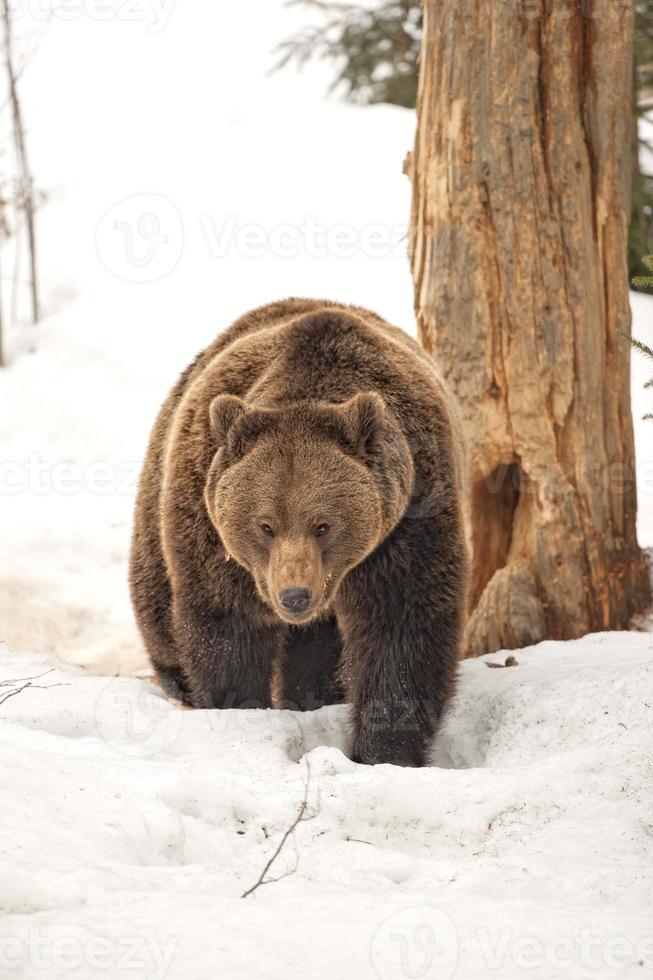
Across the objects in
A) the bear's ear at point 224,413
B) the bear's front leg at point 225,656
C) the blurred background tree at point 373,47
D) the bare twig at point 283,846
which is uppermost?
the blurred background tree at point 373,47

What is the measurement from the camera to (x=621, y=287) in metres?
6.91

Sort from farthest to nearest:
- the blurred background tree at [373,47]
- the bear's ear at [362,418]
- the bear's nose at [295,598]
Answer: the blurred background tree at [373,47] < the bear's ear at [362,418] < the bear's nose at [295,598]

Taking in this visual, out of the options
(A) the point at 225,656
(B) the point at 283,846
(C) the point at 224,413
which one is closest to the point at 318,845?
(B) the point at 283,846

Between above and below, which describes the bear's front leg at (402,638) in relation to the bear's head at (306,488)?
below

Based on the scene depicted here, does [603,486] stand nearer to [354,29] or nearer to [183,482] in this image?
[183,482]

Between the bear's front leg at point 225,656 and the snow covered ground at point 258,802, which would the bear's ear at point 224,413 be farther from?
the snow covered ground at point 258,802

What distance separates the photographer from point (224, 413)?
4.64 meters

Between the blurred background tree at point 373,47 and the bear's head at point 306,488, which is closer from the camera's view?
the bear's head at point 306,488


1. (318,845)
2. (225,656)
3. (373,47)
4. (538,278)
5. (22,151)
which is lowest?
(225,656)

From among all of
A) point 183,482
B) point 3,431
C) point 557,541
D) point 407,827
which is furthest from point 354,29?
point 407,827

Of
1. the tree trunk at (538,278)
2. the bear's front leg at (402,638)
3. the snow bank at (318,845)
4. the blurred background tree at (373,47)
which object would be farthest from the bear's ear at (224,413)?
the blurred background tree at (373,47)

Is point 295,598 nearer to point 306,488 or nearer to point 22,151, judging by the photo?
point 306,488

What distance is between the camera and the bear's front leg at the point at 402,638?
16.2ft

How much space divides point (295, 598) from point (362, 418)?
0.83 meters
